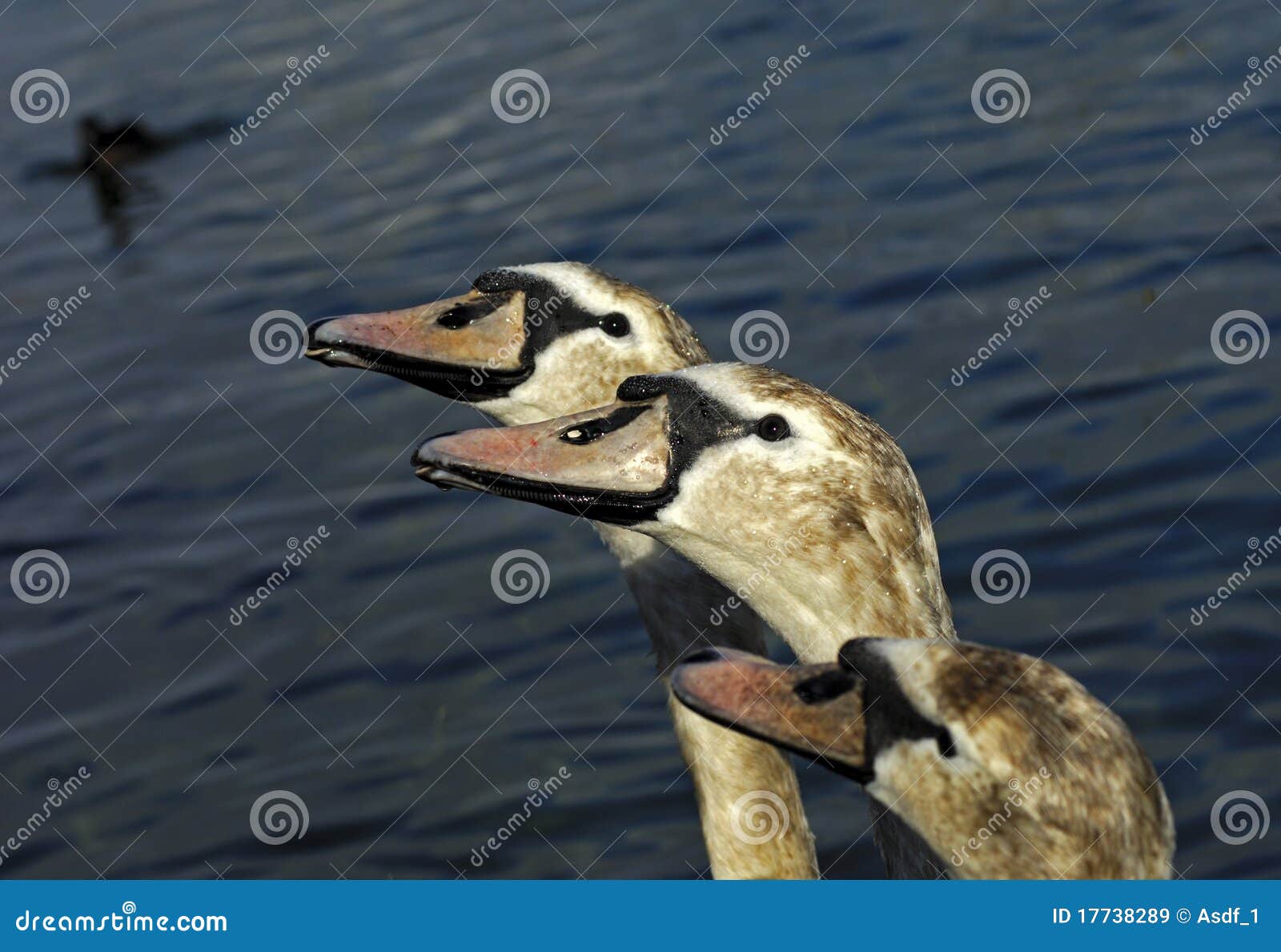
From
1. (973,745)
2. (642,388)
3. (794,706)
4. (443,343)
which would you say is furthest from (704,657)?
(443,343)

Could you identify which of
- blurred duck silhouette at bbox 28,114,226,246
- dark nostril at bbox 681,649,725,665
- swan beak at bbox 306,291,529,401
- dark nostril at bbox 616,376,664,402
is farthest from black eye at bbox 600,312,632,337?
blurred duck silhouette at bbox 28,114,226,246

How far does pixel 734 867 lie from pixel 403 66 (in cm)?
1246

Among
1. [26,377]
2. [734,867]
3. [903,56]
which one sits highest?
[903,56]

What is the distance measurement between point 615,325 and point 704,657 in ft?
8.95

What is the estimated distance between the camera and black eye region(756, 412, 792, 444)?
6.50 meters

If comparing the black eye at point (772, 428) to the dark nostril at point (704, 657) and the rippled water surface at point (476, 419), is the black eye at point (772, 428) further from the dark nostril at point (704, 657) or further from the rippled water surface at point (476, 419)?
the rippled water surface at point (476, 419)

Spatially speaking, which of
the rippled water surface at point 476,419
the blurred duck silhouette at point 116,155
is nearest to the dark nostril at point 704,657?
the rippled water surface at point 476,419

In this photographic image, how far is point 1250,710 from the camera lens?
9625mm

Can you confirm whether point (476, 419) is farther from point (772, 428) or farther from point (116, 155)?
point (116, 155)

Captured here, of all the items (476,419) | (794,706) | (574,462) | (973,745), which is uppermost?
(476,419)

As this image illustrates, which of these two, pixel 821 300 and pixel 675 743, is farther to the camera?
pixel 821 300

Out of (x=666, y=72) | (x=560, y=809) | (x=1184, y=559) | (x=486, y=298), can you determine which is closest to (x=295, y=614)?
(x=560, y=809)

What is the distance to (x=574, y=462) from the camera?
6.54m

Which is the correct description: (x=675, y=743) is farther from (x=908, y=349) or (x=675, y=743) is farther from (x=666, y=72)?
(x=666, y=72)
